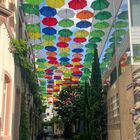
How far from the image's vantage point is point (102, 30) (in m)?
20.9

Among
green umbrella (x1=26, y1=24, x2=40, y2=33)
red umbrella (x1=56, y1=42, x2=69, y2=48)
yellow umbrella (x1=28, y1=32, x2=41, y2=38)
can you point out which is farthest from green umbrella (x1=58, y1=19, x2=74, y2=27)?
red umbrella (x1=56, y1=42, x2=69, y2=48)

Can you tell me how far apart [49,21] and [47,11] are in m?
1.33

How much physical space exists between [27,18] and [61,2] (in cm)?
420

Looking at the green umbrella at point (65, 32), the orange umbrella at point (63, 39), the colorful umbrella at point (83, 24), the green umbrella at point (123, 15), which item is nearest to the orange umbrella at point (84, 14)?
the colorful umbrella at point (83, 24)

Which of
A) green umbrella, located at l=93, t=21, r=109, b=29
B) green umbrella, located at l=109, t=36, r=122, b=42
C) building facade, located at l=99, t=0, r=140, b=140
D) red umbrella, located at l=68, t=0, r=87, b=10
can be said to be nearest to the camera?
building facade, located at l=99, t=0, r=140, b=140

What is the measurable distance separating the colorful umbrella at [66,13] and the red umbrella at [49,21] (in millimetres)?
483

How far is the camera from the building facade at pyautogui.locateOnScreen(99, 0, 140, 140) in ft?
47.7

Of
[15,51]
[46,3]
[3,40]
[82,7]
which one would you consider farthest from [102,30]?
[3,40]

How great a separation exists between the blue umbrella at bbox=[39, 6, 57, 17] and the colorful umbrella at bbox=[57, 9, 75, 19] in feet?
2.00

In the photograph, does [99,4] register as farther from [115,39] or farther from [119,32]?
[115,39]

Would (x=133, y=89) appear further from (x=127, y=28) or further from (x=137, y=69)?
(x=127, y=28)

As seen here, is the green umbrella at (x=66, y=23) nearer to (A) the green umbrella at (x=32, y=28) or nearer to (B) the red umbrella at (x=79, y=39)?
(A) the green umbrella at (x=32, y=28)

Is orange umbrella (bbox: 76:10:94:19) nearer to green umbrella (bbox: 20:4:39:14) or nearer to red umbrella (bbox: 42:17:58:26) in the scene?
red umbrella (bbox: 42:17:58:26)

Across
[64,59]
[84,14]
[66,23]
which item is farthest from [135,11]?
[64,59]
